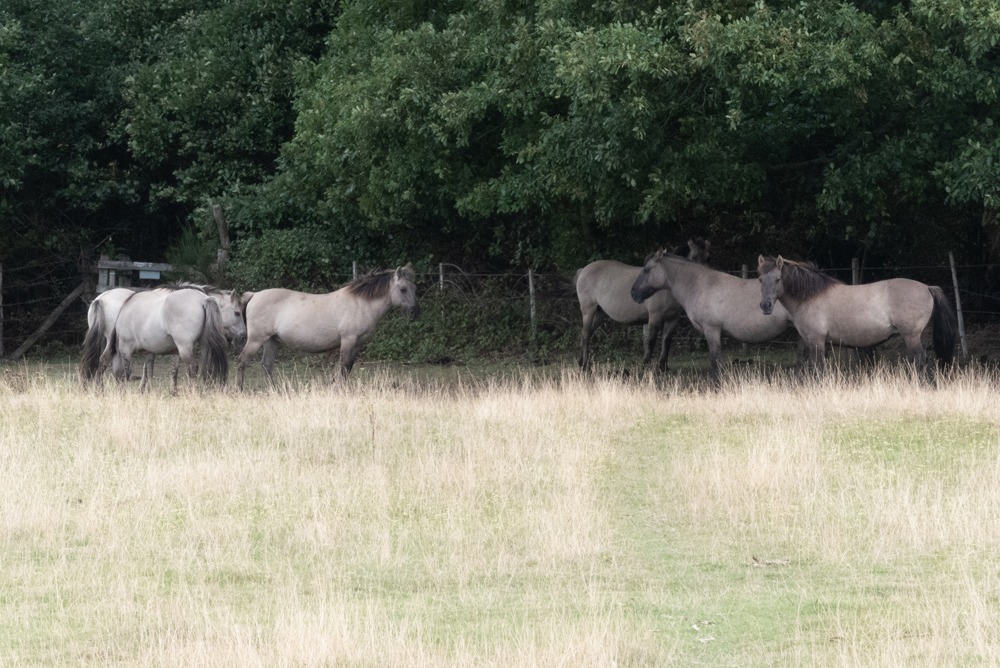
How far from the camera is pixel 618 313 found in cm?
1862

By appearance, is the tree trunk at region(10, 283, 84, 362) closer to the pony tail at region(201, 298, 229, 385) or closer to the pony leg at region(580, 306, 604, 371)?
the pony tail at region(201, 298, 229, 385)

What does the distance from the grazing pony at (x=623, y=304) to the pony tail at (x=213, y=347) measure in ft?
20.1

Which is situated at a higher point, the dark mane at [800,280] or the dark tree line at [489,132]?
the dark tree line at [489,132]

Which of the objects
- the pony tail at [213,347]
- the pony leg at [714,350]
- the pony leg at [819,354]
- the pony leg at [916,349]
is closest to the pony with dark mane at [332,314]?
the pony tail at [213,347]

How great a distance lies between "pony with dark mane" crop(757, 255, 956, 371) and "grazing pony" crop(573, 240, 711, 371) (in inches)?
115

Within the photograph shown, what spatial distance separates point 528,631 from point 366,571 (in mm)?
1505

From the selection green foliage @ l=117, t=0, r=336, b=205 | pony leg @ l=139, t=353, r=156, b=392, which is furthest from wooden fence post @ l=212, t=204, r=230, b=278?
pony leg @ l=139, t=353, r=156, b=392

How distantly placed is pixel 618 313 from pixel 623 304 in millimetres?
178

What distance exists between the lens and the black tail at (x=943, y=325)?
14023 mm

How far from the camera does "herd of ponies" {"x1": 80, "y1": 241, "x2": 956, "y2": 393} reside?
46.7 ft

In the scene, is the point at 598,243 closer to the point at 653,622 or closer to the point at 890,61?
the point at 890,61

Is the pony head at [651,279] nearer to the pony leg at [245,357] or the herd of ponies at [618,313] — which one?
the herd of ponies at [618,313]

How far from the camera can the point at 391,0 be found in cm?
1966

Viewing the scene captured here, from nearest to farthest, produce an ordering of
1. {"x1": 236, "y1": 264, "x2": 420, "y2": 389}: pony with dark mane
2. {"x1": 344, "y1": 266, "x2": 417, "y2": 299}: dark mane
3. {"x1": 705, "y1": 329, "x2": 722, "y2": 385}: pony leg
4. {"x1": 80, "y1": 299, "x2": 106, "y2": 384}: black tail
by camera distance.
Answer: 1. {"x1": 80, "y1": 299, "x2": 106, "y2": 384}: black tail
2. {"x1": 705, "y1": 329, "x2": 722, "y2": 385}: pony leg
3. {"x1": 236, "y1": 264, "x2": 420, "y2": 389}: pony with dark mane
4. {"x1": 344, "y1": 266, "x2": 417, "y2": 299}: dark mane
